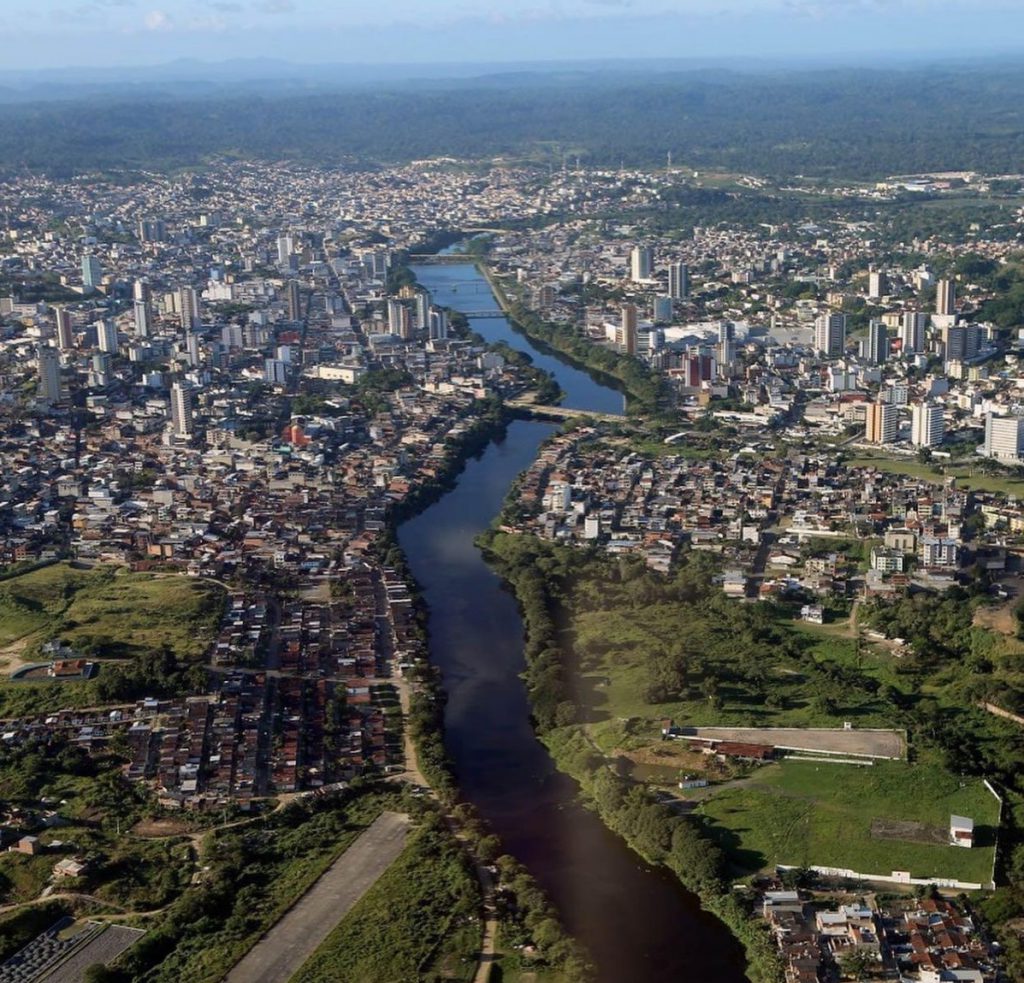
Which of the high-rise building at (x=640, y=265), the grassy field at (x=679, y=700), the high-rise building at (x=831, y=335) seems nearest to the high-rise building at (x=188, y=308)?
the high-rise building at (x=640, y=265)

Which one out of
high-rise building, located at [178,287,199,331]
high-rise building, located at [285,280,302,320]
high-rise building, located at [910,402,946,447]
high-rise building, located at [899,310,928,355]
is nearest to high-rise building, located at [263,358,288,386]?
high-rise building, located at [178,287,199,331]

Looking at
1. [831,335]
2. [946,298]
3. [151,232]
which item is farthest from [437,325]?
[151,232]

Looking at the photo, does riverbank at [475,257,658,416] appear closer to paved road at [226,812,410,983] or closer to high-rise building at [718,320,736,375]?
high-rise building at [718,320,736,375]

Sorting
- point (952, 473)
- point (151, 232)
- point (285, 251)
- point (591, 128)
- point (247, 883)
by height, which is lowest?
point (952, 473)

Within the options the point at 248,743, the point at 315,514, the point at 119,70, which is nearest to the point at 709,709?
the point at 248,743

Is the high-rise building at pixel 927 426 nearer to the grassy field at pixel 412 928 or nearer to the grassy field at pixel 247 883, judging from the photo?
the grassy field at pixel 247 883

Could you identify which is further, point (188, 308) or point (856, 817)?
point (188, 308)

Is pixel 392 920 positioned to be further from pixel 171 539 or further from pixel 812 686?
pixel 171 539

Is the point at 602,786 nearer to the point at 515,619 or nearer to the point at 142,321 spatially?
the point at 515,619
